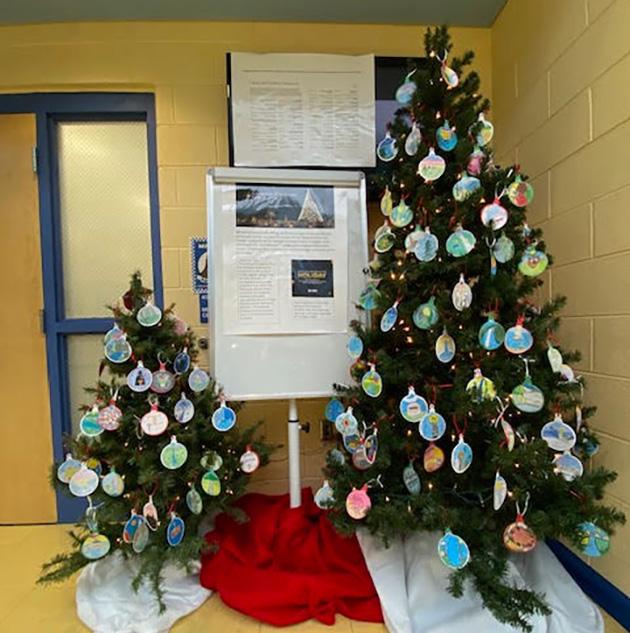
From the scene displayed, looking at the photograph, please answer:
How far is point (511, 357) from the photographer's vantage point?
4.07 ft

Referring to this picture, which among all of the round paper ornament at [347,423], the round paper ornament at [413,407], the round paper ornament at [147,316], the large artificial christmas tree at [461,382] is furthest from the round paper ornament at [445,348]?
the round paper ornament at [147,316]

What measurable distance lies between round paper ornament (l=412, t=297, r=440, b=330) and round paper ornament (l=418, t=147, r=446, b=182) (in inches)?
15.5

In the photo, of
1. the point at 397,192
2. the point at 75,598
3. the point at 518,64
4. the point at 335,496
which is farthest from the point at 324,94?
→ the point at 75,598

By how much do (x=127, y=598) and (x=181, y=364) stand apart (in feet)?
2.65

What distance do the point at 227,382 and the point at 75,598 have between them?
37.0 inches

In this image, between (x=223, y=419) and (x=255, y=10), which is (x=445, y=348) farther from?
(x=255, y=10)

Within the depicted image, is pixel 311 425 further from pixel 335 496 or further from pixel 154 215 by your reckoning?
pixel 154 215

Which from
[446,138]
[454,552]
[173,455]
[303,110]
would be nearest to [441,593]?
[454,552]

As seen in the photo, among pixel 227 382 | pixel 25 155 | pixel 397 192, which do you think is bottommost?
pixel 227 382

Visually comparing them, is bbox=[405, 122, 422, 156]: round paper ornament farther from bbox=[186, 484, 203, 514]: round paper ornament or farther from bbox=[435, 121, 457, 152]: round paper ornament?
bbox=[186, 484, 203, 514]: round paper ornament

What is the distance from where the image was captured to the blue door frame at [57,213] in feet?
6.33

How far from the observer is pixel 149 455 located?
1.37 meters

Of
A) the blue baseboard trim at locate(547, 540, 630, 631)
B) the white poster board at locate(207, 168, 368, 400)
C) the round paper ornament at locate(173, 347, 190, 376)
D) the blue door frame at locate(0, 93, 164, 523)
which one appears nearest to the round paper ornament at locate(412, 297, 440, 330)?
the white poster board at locate(207, 168, 368, 400)

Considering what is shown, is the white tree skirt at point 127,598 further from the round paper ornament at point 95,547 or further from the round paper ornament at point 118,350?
the round paper ornament at point 118,350
